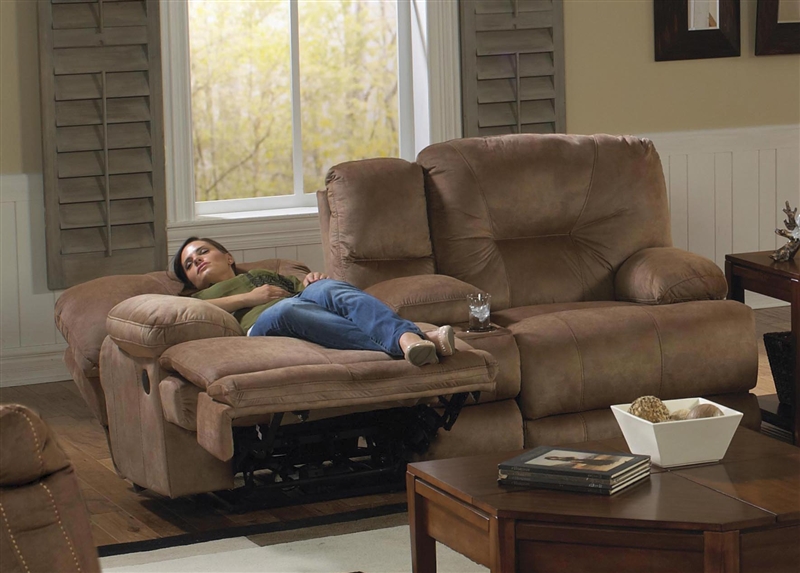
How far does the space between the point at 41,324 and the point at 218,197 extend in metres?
1.06

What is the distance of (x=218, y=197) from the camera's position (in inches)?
228

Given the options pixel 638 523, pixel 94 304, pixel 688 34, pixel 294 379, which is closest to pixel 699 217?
pixel 688 34

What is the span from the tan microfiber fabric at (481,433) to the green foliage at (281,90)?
Result: 2.49 m

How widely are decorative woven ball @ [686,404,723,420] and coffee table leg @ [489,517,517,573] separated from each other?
0.54m

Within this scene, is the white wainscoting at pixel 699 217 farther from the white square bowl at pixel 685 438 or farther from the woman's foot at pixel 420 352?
the white square bowl at pixel 685 438

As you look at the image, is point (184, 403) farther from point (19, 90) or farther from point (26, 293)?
point (19, 90)

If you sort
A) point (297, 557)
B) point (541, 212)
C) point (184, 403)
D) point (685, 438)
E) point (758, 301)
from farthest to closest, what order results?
point (758, 301)
point (541, 212)
point (184, 403)
point (297, 557)
point (685, 438)

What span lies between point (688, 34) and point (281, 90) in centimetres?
218

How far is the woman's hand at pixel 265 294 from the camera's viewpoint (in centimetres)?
390

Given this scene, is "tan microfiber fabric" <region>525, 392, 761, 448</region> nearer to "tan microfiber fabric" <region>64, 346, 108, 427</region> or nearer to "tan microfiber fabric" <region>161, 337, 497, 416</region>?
"tan microfiber fabric" <region>161, 337, 497, 416</region>

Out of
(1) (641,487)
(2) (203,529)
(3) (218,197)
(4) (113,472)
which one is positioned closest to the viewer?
(1) (641,487)

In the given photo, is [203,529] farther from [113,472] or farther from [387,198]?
[387,198]

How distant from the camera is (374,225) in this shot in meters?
4.13

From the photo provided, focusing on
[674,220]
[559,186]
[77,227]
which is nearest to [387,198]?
[559,186]
